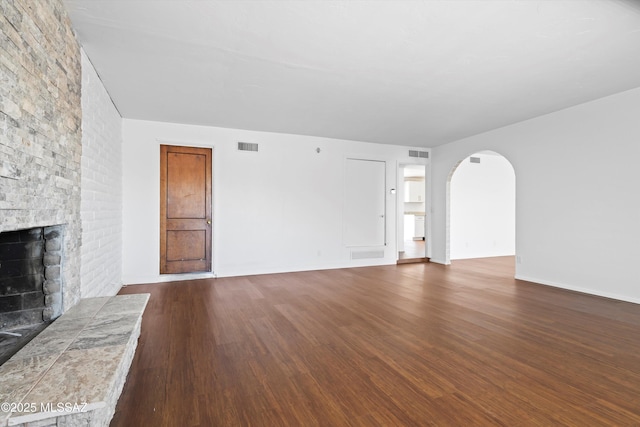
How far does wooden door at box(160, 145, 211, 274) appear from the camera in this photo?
521 centimetres

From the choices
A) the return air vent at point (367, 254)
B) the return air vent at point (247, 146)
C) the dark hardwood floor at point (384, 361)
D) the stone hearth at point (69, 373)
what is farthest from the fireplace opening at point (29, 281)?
the return air vent at point (367, 254)

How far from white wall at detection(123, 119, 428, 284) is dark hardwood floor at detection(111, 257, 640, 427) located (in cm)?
138

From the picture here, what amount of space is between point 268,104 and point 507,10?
297 centimetres

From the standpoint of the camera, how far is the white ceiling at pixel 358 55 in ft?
7.66

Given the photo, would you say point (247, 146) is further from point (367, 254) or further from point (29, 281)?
point (29, 281)

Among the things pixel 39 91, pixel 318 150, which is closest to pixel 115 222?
pixel 39 91

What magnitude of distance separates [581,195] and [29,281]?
20.8 ft

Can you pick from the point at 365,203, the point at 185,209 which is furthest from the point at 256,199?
the point at 365,203

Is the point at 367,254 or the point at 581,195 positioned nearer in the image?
the point at 581,195

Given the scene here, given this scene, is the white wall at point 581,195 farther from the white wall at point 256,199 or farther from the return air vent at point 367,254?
the white wall at point 256,199

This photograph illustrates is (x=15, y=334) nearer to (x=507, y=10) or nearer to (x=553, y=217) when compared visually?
(x=507, y=10)


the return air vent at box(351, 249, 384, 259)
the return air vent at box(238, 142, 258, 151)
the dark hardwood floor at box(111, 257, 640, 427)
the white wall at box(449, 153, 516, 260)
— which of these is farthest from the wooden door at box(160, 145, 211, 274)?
the white wall at box(449, 153, 516, 260)

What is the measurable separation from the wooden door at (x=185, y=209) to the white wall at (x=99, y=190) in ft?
2.28

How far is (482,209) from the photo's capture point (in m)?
7.96
